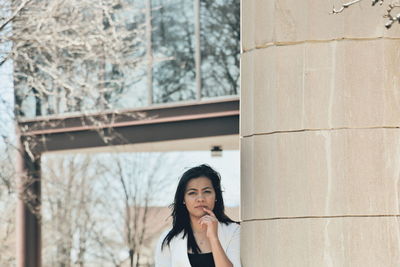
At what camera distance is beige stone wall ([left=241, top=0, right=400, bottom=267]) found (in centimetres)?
618

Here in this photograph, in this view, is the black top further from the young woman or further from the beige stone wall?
the beige stone wall

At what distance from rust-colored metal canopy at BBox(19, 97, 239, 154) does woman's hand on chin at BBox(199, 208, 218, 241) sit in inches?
433

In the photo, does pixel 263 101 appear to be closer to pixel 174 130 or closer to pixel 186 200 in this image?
pixel 186 200

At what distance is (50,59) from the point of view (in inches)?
707

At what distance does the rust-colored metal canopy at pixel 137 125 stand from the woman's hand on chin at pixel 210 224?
11.0m

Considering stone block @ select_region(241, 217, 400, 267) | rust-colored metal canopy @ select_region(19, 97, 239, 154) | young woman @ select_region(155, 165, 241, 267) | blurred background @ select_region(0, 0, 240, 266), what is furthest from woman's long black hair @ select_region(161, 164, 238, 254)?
rust-colored metal canopy @ select_region(19, 97, 239, 154)

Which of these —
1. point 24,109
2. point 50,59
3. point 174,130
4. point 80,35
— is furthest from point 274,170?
point 24,109

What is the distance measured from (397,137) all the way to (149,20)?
13.5 meters

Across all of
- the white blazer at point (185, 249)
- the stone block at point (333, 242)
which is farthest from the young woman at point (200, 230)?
the stone block at point (333, 242)

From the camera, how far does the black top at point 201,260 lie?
702 centimetres

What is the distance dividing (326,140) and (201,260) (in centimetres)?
123

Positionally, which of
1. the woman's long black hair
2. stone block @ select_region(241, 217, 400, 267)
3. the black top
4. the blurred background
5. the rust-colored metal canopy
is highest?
the blurred background

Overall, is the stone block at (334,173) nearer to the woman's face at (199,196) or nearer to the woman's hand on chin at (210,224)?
the woman's hand on chin at (210,224)

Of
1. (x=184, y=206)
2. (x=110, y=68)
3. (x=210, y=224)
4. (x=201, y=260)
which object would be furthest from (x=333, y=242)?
(x=110, y=68)
